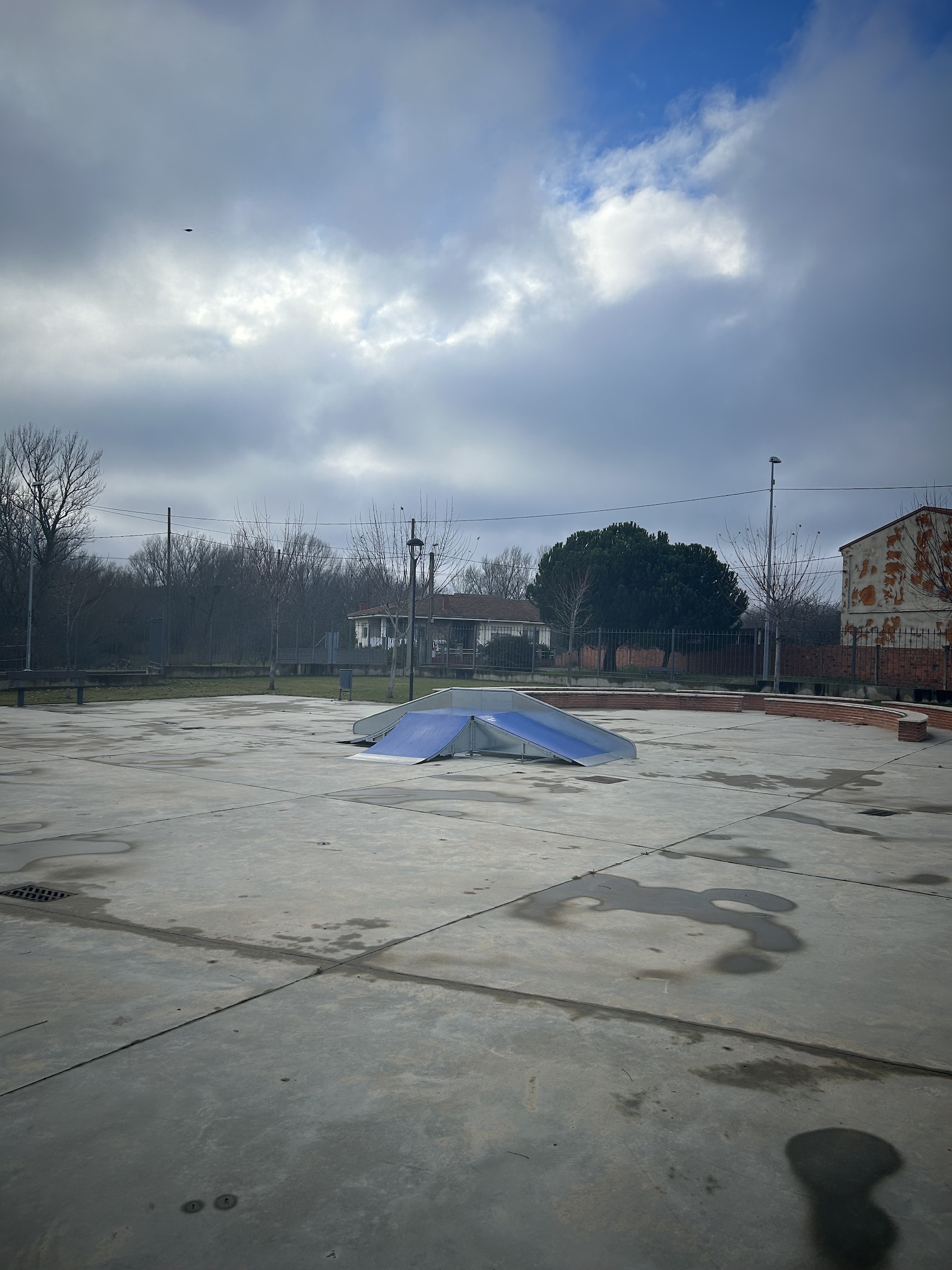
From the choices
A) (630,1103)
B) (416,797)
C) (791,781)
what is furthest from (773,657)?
(630,1103)

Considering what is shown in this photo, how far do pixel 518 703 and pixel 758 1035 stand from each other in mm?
10890

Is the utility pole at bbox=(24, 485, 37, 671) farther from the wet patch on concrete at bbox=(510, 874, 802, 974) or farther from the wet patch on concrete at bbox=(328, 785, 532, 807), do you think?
the wet patch on concrete at bbox=(510, 874, 802, 974)

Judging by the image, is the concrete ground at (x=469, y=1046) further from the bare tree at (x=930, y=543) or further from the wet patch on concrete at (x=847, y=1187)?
the bare tree at (x=930, y=543)

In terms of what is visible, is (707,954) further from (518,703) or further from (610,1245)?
(518,703)

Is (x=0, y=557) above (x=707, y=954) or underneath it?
above

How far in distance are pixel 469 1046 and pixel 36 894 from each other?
354 centimetres

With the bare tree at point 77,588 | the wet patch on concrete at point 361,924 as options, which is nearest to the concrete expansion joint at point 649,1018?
the wet patch on concrete at point 361,924

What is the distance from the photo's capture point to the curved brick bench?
22094mm

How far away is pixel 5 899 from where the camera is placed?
18.5 feet

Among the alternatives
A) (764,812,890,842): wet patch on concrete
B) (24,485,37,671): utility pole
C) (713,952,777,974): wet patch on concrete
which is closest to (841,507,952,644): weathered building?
(764,812,890,842): wet patch on concrete

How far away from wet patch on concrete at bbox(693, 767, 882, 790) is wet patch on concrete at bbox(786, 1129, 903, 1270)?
8.46 m

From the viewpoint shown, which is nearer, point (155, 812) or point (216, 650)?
point (155, 812)

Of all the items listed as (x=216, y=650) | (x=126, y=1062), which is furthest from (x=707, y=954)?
(x=216, y=650)

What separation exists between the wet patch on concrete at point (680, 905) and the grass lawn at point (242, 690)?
15817mm
